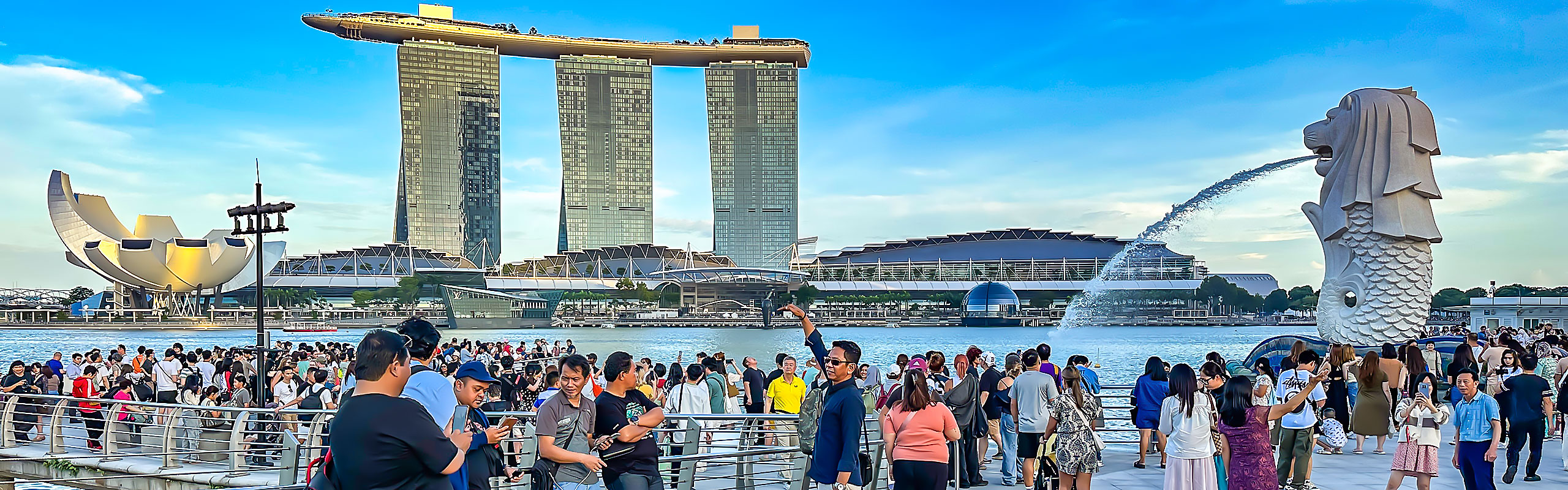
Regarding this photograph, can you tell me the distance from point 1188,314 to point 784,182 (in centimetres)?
6146

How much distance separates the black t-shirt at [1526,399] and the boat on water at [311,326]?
82324 mm

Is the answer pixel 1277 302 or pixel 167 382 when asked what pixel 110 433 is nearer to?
pixel 167 382

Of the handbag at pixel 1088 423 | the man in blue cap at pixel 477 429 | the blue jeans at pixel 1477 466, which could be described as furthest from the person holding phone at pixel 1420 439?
the man in blue cap at pixel 477 429

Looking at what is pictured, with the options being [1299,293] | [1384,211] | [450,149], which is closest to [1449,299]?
[1299,293]

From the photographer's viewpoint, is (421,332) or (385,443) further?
(421,332)

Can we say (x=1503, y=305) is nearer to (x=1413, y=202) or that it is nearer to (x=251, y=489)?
(x=1413, y=202)

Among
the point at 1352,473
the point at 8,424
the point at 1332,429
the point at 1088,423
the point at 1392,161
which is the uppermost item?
the point at 1392,161

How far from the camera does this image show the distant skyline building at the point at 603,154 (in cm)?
14075

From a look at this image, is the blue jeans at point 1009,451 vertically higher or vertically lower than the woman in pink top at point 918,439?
lower

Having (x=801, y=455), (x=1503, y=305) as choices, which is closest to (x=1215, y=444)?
(x=801, y=455)

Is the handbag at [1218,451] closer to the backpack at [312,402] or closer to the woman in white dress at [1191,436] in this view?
the woman in white dress at [1191,436]

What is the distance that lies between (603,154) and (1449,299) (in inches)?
3763

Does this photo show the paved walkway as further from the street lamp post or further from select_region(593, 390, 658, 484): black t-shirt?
the street lamp post

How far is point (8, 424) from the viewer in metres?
11.0
